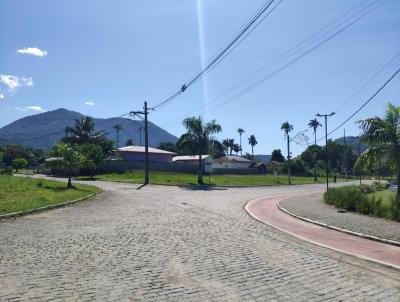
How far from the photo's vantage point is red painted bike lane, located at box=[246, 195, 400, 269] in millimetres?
10230

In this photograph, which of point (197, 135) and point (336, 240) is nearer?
point (336, 240)

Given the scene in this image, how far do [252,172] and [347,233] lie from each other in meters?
63.5

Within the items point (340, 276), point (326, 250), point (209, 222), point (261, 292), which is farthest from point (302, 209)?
point (261, 292)

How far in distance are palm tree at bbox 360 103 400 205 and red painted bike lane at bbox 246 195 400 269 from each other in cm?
565

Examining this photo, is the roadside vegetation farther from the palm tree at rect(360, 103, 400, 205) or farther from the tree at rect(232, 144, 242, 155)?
the tree at rect(232, 144, 242, 155)

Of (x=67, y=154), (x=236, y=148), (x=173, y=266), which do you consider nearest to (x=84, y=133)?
(x=67, y=154)

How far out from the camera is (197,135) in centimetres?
4719

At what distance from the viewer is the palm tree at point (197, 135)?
46906mm

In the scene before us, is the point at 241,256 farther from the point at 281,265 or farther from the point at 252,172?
the point at 252,172

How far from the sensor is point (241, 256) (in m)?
9.60

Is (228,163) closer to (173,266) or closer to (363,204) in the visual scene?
(363,204)

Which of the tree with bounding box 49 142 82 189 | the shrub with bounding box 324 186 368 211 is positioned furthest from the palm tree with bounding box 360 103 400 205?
the tree with bounding box 49 142 82 189

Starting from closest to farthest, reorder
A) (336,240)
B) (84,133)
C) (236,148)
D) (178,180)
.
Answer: (336,240), (178,180), (84,133), (236,148)

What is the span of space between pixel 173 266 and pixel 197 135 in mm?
38937
